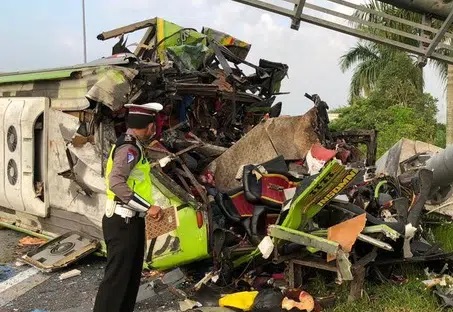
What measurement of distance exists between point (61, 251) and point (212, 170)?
79.5 inches

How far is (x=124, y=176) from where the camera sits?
4.09 metres

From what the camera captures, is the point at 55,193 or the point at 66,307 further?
the point at 55,193

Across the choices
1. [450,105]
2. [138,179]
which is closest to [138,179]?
[138,179]

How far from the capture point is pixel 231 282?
5281 millimetres

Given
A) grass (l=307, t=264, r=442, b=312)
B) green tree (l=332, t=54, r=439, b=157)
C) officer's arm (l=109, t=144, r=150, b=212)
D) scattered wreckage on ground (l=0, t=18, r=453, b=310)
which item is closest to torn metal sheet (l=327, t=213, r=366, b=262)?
scattered wreckage on ground (l=0, t=18, r=453, b=310)

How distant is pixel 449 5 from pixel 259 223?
2958 mm

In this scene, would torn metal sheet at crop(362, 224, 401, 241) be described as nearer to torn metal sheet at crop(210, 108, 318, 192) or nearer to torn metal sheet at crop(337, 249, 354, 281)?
torn metal sheet at crop(337, 249, 354, 281)

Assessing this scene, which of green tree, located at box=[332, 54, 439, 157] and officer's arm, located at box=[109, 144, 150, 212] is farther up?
officer's arm, located at box=[109, 144, 150, 212]

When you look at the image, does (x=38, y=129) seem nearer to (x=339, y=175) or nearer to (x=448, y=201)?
(x=339, y=175)

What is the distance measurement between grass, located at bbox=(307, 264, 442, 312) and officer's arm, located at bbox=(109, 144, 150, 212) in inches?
73.6

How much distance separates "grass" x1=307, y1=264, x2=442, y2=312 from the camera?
4.58 meters

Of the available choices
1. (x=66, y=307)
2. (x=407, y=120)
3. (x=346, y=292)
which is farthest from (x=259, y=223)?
(x=407, y=120)

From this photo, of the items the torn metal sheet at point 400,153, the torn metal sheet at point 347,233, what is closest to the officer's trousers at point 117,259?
the torn metal sheet at point 347,233

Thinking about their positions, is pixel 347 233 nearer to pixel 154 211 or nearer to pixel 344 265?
pixel 344 265
